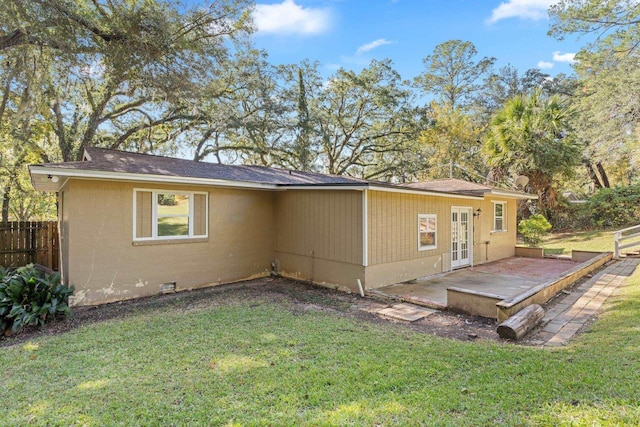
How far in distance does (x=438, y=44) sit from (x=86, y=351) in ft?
95.0

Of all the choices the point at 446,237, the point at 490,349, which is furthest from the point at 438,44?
the point at 490,349

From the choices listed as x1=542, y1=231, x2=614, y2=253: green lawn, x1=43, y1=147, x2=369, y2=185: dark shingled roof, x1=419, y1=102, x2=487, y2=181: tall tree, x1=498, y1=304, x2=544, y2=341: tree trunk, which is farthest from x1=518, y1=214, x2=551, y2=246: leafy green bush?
x1=498, y1=304, x2=544, y2=341: tree trunk

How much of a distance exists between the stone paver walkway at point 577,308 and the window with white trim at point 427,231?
10.8 feet

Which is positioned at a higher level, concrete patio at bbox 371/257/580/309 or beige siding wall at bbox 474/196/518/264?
beige siding wall at bbox 474/196/518/264

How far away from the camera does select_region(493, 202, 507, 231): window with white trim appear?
12414mm

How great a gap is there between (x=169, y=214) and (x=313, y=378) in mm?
5621

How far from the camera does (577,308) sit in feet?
19.1

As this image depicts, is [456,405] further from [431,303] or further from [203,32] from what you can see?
[203,32]

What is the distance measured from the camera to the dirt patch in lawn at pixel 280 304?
5.13 metres

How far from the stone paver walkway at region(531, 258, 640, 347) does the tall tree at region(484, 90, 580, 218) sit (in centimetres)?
724

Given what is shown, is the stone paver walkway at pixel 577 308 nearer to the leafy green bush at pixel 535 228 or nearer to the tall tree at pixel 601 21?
the leafy green bush at pixel 535 228

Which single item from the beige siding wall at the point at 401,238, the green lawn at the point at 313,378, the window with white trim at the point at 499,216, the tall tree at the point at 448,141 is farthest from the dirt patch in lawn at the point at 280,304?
the tall tree at the point at 448,141

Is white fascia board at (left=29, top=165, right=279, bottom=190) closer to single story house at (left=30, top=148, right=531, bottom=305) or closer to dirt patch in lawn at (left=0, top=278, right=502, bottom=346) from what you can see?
single story house at (left=30, top=148, right=531, bottom=305)

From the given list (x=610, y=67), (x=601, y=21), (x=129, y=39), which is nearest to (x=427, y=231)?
(x=129, y=39)
